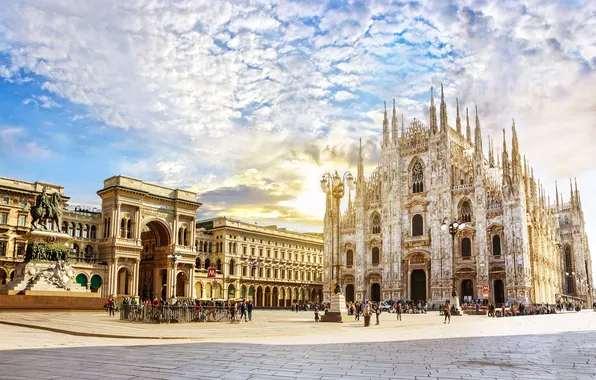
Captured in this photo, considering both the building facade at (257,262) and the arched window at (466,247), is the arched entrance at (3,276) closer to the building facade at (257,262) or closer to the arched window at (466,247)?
the building facade at (257,262)

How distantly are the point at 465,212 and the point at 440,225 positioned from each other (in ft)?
10.6

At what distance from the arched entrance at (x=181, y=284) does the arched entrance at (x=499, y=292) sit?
35.9 m

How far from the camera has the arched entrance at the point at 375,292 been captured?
68512 mm

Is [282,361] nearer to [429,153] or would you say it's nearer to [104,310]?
[104,310]

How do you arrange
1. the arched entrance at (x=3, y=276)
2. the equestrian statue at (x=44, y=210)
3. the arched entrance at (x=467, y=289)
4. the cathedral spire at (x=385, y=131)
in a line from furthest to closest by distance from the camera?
the cathedral spire at (x=385, y=131) < the arched entrance at (x=467, y=289) < the arched entrance at (x=3, y=276) < the equestrian statue at (x=44, y=210)

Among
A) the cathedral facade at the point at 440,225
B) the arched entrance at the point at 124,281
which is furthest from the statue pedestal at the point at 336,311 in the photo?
the arched entrance at the point at 124,281

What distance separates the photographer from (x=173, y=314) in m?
26.7

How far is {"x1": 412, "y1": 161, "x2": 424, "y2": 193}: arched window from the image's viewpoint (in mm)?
66875

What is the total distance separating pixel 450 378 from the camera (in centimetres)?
930

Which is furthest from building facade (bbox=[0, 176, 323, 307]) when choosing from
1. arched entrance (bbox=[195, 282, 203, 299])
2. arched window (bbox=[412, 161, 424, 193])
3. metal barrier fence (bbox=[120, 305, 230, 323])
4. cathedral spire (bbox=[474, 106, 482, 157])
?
cathedral spire (bbox=[474, 106, 482, 157])

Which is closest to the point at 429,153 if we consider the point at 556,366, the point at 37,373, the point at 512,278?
the point at 512,278

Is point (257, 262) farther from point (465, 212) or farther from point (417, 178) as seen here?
point (465, 212)

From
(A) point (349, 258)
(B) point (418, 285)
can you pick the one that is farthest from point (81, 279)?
(B) point (418, 285)

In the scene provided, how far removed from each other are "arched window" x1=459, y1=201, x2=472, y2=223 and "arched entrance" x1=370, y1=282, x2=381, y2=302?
46.3ft
